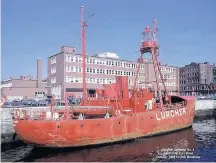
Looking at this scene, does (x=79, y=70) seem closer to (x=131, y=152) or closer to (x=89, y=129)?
(x=89, y=129)

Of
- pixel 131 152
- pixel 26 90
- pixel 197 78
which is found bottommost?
pixel 131 152

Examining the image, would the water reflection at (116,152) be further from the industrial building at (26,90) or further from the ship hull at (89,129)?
the industrial building at (26,90)

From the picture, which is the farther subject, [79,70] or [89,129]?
[79,70]

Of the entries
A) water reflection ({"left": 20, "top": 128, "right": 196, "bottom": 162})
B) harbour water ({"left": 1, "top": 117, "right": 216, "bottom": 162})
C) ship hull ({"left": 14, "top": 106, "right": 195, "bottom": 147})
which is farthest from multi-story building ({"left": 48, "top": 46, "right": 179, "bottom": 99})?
harbour water ({"left": 1, "top": 117, "right": 216, "bottom": 162})

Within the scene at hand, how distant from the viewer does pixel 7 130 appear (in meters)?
A: 24.3

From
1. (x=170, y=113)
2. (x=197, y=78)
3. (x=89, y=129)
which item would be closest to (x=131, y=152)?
(x=89, y=129)

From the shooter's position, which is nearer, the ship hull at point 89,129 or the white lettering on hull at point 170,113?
the ship hull at point 89,129

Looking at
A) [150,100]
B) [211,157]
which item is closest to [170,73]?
[150,100]

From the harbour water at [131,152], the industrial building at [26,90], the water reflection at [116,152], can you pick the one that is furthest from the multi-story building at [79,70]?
the harbour water at [131,152]

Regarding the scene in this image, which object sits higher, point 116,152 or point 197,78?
point 197,78

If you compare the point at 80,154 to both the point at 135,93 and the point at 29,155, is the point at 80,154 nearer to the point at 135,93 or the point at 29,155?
the point at 29,155

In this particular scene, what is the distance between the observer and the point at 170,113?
97.3 ft

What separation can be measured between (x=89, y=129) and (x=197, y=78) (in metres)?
91.6

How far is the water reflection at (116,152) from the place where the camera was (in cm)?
1912
